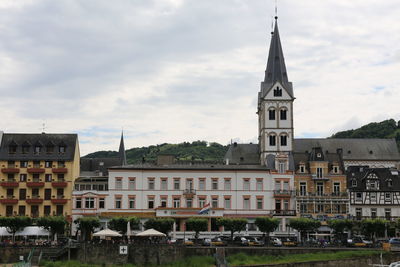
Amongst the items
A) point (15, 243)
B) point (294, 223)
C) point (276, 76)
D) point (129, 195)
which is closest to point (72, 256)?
point (15, 243)

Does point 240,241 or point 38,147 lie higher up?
point 38,147

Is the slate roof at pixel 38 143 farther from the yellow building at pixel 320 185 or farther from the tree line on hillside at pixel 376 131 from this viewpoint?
the tree line on hillside at pixel 376 131

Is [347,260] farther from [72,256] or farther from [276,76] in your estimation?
[276,76]

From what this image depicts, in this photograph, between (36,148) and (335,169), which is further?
(335,169)

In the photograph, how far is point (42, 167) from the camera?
102 metres

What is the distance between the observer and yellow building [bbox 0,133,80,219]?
10050 cm

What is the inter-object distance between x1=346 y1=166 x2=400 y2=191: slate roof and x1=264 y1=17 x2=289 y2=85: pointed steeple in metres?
21.6

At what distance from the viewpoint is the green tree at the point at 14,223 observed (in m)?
87.1

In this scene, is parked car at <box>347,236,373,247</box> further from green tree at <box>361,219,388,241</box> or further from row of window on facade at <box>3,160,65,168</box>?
row of window on facade at <box>3,160,65,168</box>

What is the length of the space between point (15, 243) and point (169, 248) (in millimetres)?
20000

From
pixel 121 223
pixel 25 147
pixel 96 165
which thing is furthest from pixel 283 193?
pixel 25 147

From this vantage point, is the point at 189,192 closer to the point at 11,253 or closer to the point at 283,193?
the point at 283,193

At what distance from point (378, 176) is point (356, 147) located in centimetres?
1796

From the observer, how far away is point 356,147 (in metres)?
125
